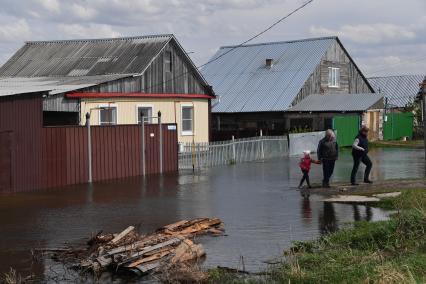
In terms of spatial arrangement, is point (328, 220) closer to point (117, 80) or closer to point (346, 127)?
point (117, 80)

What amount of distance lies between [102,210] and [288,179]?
312 inches

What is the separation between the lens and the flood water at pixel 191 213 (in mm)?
11039

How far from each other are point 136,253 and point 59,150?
1084 centimetres

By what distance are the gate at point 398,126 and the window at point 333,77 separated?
385 centimetres

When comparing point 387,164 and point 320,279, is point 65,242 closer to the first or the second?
point 320,279

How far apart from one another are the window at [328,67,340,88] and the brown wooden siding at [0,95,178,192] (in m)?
22.4

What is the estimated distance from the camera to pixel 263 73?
44.4 m

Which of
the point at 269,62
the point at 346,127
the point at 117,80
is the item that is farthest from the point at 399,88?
the point at 117,80

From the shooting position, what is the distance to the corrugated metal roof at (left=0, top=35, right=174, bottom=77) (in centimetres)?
2962

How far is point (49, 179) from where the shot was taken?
1964 centimetres

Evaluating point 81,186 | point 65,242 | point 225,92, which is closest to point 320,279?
point 65,242

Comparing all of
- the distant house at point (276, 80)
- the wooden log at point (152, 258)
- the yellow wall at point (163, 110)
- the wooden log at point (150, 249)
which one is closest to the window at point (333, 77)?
the distant house at point (276, 80)

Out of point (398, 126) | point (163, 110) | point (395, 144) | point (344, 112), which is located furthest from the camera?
point (398, 126)

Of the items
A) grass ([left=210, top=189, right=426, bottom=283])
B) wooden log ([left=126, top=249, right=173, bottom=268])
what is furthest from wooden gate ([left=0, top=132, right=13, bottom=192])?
grass ([left=210, top=189, right=426, bottom=283])
